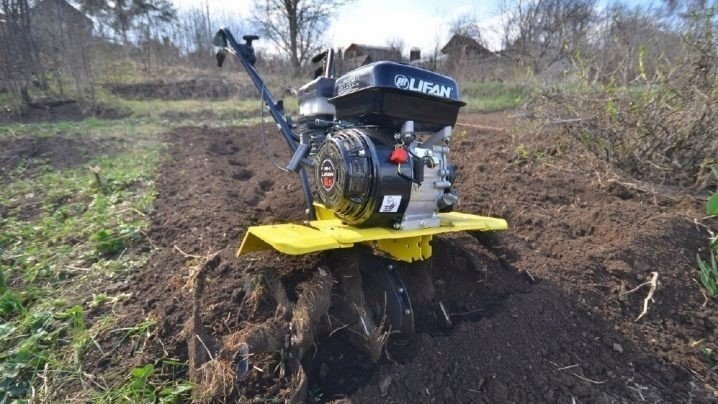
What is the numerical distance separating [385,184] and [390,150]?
191 mm

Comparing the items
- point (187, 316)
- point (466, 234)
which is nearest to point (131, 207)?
point (187, 316)

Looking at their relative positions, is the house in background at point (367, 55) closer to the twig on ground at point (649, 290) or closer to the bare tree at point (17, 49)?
the bare tree at point (17, 49)

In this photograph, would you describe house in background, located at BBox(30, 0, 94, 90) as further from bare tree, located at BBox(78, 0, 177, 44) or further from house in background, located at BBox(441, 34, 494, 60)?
house in background, located at BBox(441, 34, 494, 60)

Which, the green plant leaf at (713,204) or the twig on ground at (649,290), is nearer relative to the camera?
the twig on ground at (649,290)

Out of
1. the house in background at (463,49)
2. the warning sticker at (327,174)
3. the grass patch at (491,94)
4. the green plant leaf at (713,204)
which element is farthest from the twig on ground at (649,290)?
the house in background at (463,49)

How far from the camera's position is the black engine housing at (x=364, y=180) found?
187cm

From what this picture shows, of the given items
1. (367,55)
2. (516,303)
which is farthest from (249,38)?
(367,55)

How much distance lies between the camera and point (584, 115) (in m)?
4.28

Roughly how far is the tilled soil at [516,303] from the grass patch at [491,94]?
9.62m

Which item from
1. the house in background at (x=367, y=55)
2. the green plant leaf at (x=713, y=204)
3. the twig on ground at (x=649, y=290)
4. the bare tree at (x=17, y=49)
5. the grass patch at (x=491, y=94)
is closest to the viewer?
the twig on ground at (x=649, y=290)

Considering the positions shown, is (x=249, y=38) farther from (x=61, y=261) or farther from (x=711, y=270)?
(x=711, y=270)

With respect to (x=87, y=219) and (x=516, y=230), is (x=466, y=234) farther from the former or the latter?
(x=87, y=219)

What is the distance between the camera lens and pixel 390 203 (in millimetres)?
1919

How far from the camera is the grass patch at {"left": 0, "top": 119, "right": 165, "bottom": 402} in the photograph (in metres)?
1.91
